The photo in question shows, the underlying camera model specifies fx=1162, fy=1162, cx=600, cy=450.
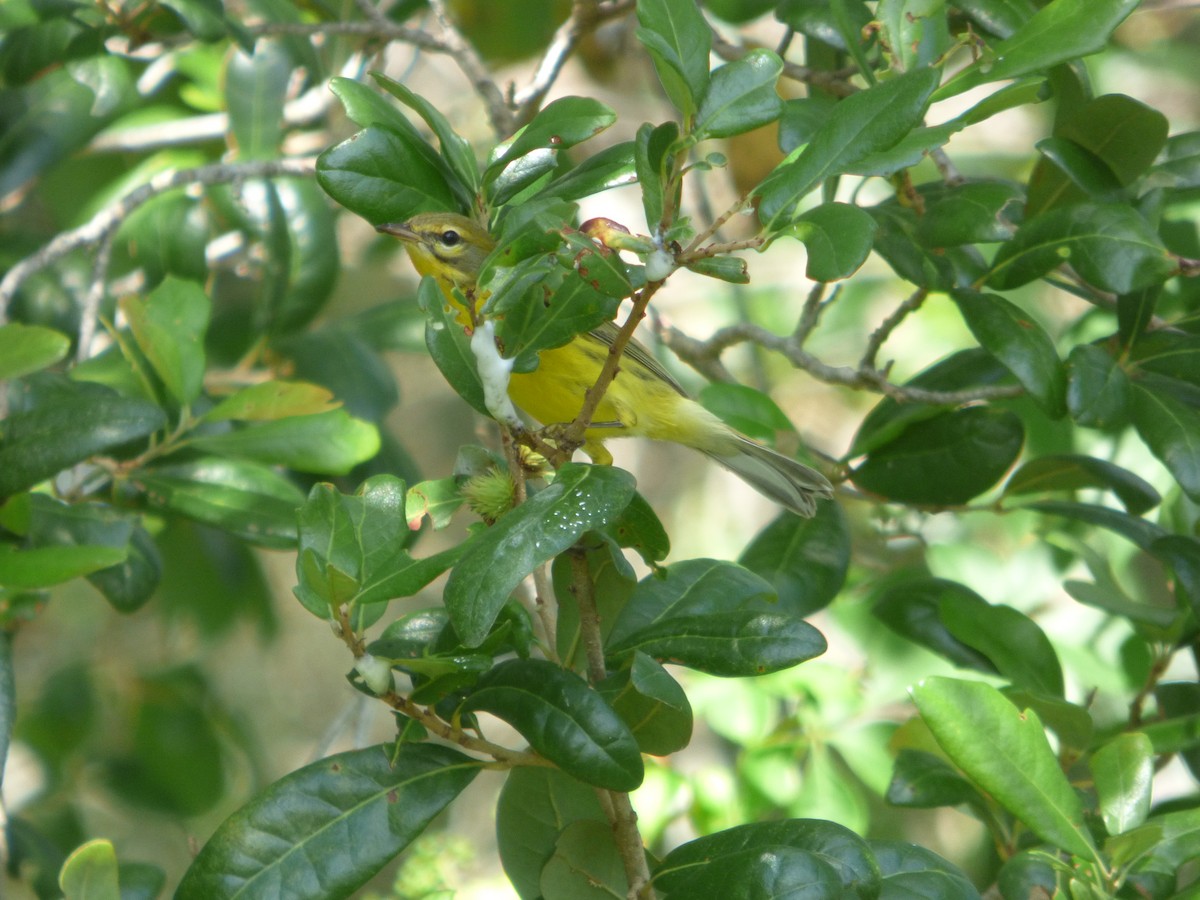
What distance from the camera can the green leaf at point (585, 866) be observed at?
5.91 ft

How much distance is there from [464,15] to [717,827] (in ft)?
10.3

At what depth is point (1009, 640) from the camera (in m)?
2.29

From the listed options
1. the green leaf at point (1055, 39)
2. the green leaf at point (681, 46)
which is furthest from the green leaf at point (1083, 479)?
the green leaf at point (681, 46)

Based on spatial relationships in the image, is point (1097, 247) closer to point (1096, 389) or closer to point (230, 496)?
point (1096, 389)

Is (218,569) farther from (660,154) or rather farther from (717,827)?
(660,154)

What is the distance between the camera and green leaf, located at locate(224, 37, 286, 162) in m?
3.41

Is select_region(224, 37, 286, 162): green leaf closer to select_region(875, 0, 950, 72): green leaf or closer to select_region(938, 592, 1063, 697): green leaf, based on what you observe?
select_region(875, 0, 950, 72): green leaf

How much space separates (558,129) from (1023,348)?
2.99 ft

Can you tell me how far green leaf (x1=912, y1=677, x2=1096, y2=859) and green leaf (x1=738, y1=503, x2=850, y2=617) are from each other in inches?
33.0

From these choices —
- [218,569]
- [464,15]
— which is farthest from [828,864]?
[464,15]

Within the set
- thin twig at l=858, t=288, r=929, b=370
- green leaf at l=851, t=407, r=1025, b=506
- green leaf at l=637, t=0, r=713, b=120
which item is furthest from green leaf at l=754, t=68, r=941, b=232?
green leaf at l=851, t=407, r=1025, b=506

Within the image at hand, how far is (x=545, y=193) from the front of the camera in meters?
1.78

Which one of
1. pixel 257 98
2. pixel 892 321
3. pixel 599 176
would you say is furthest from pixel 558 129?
pixel 257 98

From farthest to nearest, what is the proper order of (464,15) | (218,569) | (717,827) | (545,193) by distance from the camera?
(464,15) < (218,569) < (717,827) < (545,193)
